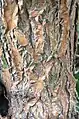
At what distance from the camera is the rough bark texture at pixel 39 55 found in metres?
0.99

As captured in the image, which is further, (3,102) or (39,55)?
(3,102)

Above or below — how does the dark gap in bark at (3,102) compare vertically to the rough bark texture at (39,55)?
below

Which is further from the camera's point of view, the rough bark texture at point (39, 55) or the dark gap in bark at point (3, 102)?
the dark gap in bark at point (3, 102)

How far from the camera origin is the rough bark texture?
39.1 inches

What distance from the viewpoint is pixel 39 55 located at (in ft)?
3.49

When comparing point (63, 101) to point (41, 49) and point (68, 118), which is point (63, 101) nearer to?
point (68, 118)

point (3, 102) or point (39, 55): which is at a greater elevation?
point (39, 55)

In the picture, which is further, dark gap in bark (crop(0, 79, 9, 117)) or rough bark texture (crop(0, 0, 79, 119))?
dark gap in bark (crop(0, 79, 9, 117))

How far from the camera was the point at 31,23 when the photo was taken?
1.00 metres

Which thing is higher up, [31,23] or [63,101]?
[31,23]

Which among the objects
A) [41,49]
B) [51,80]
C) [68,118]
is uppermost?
[41,49]

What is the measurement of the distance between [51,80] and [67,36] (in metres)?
0.16

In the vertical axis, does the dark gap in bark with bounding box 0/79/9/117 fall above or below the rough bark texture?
below

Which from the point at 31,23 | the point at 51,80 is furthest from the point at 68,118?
the point at 31,23
